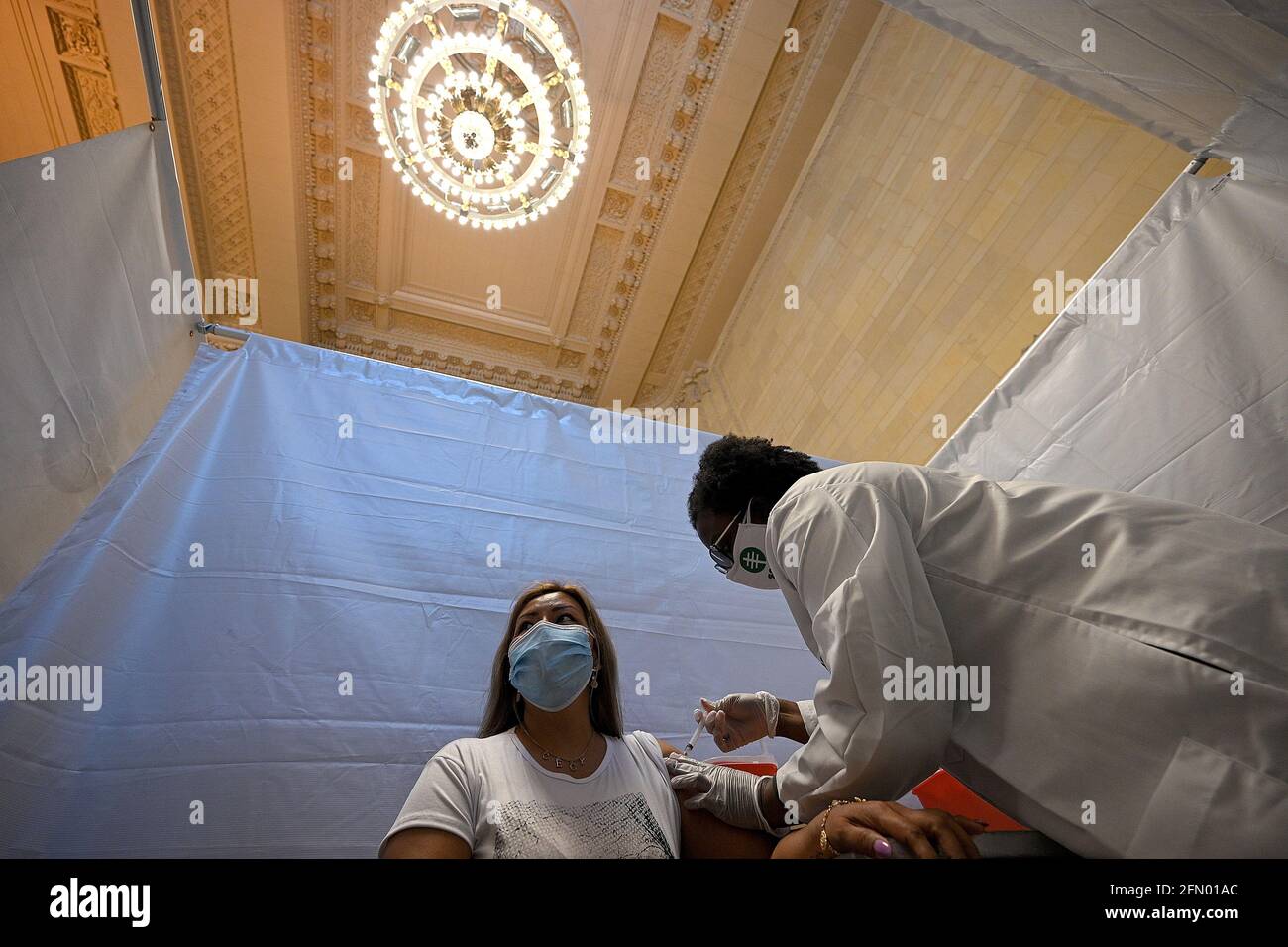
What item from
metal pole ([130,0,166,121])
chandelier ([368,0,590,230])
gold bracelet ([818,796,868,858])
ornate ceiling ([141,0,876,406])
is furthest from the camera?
ornate ceiling ([141,0,876,406])

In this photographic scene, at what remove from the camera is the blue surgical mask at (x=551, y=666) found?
144cm

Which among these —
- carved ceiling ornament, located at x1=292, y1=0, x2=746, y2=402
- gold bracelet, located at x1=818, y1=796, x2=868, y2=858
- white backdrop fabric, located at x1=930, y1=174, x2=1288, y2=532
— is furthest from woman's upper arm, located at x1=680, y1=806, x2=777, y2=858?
carved ceiling ornament, located at x1=292, y1=0, x2=746, y2=402

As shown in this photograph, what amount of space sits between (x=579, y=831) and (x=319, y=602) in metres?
1.15

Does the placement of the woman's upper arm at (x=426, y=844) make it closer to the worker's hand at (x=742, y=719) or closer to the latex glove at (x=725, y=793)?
the latex glove at (x=725, y=793)

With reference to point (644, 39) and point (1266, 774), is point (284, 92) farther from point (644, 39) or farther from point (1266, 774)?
point (1266, 774)

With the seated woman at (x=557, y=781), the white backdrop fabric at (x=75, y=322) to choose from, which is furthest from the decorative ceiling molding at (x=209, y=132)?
the seated woman at (x=557, y=781)

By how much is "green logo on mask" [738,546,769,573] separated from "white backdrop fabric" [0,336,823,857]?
78 cm

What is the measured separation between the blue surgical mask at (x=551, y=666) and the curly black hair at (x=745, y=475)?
16.5 inches

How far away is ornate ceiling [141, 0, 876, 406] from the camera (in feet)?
12.7

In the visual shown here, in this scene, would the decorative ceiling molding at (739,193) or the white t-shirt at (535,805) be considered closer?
the white t-shirt at (535,805)

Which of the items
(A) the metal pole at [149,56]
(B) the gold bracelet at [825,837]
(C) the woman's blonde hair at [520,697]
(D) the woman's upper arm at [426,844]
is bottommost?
(D) the woman's upper arm at [426,844]

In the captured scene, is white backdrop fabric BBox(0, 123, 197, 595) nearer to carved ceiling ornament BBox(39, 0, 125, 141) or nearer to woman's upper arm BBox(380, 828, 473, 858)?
woman's upper arm BBox(380, 828, 473, 858)

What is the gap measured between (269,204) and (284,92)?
807 millimetres

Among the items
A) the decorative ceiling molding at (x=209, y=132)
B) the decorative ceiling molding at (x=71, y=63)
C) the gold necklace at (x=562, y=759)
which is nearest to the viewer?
the gold necklace at (x=562, y=759)
